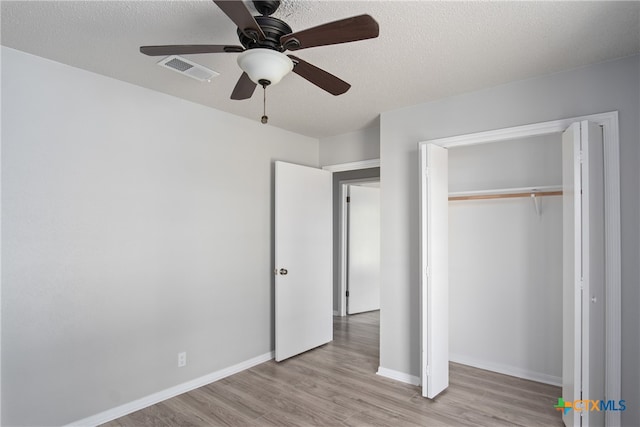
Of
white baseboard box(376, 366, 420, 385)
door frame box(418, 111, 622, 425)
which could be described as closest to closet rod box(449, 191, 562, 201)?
door frame box(418, 111, 622, 425)

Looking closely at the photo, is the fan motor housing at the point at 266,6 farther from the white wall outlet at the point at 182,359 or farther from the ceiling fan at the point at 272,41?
the white wall outlet at the point at 182,359

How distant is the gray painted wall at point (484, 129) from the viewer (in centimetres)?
232

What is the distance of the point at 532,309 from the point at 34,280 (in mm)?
3891

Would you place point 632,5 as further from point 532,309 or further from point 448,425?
point 448,425

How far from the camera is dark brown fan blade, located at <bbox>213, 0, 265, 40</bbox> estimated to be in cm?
133

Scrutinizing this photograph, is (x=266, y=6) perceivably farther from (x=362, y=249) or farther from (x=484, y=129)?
(x=362, y=249)

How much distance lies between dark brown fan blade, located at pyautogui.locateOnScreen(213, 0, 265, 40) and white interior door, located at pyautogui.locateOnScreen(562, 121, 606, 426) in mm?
2091

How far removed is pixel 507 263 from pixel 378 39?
2443 mm

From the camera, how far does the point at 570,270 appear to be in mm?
2441

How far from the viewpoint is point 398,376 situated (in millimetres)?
3352

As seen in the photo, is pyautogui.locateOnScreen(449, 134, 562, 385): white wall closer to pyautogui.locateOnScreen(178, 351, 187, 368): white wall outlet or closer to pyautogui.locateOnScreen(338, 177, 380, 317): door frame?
pyautogui.locateOnScreen(338, 177, 380, 317): door frame

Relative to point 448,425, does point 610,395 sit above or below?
above

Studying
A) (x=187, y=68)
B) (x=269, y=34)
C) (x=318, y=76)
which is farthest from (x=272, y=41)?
(x=187, y=68)

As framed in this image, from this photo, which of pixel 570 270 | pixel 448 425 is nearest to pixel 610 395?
pixel 570 270
